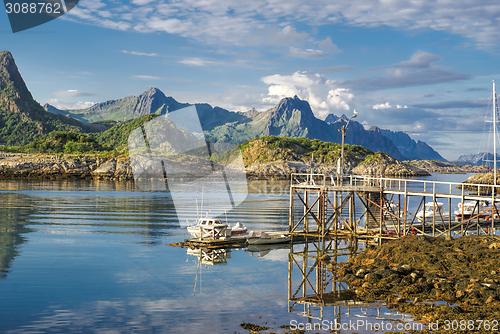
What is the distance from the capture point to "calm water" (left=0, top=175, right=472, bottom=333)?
2072cm

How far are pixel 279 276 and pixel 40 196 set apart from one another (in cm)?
7374

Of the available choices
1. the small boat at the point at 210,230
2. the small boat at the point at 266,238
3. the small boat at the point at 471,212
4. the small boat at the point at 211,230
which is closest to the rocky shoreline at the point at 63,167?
the small boat at the point at 210,230

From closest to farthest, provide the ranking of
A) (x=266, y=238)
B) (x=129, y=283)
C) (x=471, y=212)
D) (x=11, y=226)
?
(x=129, y=283)
(x=266, y=238)
(x=11, y=226)
(x=471, y=212)

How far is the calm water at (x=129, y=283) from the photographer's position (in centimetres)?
2072

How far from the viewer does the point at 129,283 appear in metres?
28.1

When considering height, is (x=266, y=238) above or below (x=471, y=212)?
below

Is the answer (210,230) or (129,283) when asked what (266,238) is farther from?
(129,283)

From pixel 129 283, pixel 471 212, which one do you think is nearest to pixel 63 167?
pixel 471 212

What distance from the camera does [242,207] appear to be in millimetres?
77688

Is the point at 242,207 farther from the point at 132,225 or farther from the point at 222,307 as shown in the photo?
the point at 222,307

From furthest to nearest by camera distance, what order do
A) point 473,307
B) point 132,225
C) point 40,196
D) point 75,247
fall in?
point 40,196 < point 132,225 < point 75,247 < point 473,307

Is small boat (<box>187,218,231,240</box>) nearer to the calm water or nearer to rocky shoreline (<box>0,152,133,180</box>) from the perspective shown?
the calm water

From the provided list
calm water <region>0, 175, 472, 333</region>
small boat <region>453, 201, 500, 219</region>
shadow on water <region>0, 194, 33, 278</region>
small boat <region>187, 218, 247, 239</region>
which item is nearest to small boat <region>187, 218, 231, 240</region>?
small boat <region>187, 218, 247, 239</region>

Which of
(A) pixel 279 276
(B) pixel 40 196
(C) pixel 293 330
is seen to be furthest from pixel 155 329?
(B) pixel 40 196
